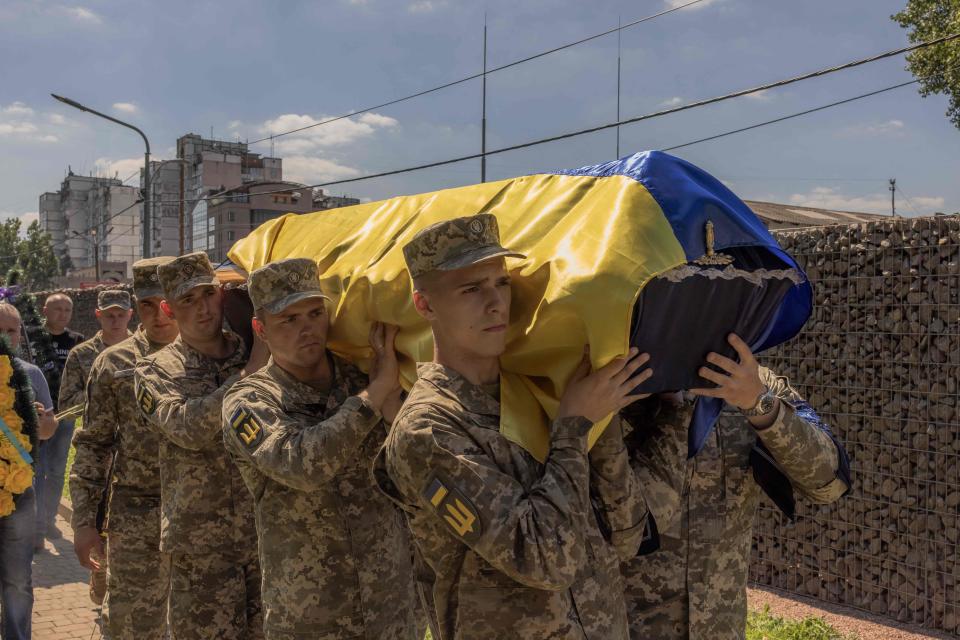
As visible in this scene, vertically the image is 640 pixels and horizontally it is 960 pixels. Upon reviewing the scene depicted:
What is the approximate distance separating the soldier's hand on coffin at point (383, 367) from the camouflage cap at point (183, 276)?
1210mm

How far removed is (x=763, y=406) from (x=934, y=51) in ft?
57.8

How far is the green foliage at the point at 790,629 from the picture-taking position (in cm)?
475

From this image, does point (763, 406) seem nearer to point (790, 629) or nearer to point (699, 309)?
point (699, 309)

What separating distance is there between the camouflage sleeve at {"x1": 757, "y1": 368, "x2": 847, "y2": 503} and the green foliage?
99.3 inches

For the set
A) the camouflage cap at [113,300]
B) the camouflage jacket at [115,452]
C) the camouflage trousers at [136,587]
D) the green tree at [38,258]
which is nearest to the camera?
the camouflage trousers at [136,587]

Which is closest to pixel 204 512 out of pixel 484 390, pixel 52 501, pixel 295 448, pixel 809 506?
pixel 295 448

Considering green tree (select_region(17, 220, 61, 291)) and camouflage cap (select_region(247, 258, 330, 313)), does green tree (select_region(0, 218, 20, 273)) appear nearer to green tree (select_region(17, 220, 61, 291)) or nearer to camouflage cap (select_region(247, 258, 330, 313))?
green tree (select_region(17, 220, 61, 291))

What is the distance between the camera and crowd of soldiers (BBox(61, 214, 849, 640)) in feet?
6.42

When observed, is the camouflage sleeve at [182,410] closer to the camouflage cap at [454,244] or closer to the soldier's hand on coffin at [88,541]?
the soldier's hand on coffin at [88,541]

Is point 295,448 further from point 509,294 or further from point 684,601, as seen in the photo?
point 684,601

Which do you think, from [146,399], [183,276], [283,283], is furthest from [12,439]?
[283,283]

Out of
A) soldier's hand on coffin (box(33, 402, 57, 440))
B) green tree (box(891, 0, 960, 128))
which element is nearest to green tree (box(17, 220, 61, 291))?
green tree (box(891, 0, 960, 128))

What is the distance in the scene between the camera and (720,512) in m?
2.51

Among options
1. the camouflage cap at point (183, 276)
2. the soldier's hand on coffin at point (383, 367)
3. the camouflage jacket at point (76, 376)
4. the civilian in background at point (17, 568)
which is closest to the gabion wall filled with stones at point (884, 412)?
the soldier's hand on coffin at point (383, 367)
